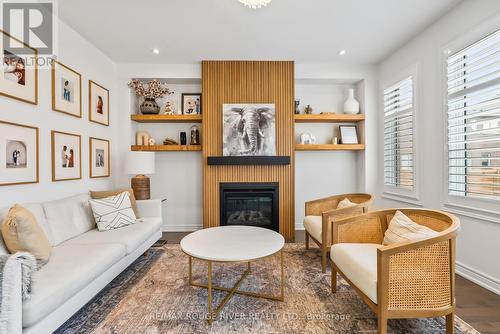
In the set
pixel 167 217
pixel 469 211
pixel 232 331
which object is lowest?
pixel 232 331

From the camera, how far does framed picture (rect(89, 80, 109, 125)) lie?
129 inches

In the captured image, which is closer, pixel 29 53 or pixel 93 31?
pixel 29 53

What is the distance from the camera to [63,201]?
Answer: 8.17 feet

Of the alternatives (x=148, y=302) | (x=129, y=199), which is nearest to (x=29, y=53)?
(x=129, y=199)

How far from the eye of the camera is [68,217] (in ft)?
Answer: 8.00

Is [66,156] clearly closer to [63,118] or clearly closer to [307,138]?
[63,118]

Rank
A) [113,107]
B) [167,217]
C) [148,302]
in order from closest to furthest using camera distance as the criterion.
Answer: [148,302]
[113,107]
[167,217]

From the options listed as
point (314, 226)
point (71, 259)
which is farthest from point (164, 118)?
point (314, 226)

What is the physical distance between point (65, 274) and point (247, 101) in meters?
3.11

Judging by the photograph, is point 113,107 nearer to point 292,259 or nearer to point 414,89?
point 292,259

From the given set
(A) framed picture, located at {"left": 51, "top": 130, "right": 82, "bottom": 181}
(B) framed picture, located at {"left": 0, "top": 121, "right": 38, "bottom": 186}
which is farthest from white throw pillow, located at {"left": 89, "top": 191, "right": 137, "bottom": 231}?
(B) framed picture, located at {"left": 0, "top": 121, "right": 38, "bottom": 186}

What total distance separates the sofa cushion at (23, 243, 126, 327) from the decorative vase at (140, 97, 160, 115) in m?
2.40

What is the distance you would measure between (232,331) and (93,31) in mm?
3624

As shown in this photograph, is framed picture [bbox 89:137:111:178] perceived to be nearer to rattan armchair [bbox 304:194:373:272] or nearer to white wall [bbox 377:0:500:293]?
rattan armchair [bbox 304:194:373:272]
